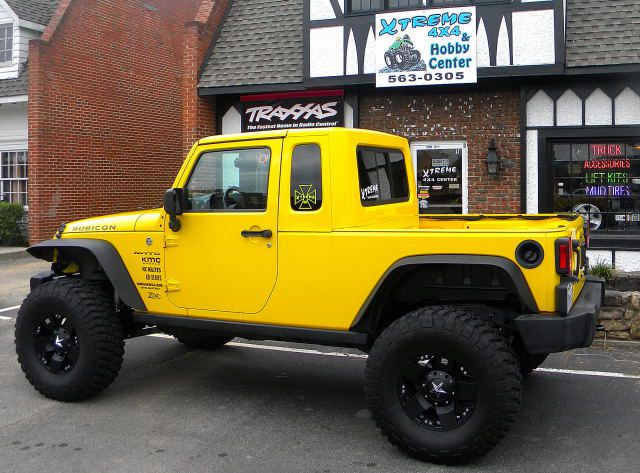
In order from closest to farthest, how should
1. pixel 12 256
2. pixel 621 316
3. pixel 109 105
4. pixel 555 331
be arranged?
pixel 555 331 < pixel 621 316 < pixel 12 256 < pixel 109 105

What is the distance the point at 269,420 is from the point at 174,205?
167 cm

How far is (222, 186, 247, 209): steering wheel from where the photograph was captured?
4791 millimetres

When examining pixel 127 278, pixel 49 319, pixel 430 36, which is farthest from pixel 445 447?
pixel 430 36

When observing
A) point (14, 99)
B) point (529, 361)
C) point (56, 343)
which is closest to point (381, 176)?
point (529, 361)

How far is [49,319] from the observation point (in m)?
5.30

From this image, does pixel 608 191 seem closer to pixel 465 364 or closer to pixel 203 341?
pixel 203 341

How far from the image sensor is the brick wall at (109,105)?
45.5ft

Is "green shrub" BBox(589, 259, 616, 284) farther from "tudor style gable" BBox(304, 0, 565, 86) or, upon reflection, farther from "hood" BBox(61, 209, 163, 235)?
"hood" BBox(61, 209, 163, 235)

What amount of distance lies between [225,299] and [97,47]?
40.2 ft

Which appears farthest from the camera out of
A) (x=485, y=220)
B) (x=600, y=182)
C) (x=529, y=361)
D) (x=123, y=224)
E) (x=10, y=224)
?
(x=10, y=224)

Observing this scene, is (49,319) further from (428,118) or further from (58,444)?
(428,118)

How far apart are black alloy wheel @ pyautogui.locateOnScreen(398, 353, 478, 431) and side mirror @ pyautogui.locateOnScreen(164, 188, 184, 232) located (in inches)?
77.1

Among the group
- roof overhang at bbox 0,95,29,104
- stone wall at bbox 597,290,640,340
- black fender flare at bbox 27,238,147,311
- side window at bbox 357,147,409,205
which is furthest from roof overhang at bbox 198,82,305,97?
black fender flare at bbox 27,238,147,311

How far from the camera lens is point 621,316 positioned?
22.7 ft
